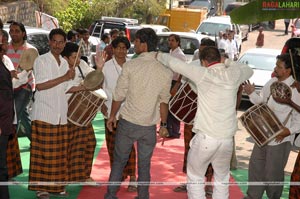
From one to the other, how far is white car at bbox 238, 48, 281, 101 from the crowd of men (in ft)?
27.0

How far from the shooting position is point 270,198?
23.6 ft

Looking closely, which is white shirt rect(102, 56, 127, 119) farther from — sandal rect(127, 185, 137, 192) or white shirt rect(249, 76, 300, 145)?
white shirt rect(249, 76, 300, 145)

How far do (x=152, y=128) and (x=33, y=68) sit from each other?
4.83ft

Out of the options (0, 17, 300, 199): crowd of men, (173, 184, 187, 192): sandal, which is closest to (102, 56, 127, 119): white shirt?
(0, 17, 300, 199): crowd of men

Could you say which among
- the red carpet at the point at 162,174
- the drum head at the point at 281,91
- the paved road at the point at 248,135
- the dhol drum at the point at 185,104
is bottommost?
the paved road at the point at 248,135

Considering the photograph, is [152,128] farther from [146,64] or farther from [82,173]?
[82,173]

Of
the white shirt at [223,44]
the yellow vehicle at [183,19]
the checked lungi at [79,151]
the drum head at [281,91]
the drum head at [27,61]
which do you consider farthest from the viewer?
the yellow vehicle at [183,19]

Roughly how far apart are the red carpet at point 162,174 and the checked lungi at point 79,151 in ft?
0.74

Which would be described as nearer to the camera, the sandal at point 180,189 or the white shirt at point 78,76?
the white shirt at point 78,76

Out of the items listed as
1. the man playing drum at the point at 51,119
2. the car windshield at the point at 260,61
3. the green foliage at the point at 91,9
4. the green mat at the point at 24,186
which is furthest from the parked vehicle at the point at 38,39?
the green foliage at the point at 91,9

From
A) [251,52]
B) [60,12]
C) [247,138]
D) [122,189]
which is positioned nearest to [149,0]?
[60,12]

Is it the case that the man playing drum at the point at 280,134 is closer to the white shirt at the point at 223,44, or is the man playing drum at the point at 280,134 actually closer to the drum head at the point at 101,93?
the drum head at the point at 101,93

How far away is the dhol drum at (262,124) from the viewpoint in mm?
6789

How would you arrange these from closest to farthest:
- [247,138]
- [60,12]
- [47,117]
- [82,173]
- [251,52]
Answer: [47,117], [82,173], [247,138], [251,52], [60,12]
